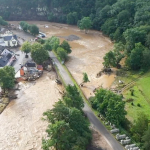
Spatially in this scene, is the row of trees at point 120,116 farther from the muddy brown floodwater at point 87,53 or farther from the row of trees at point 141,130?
the muddy brown floodwater at point 87,53

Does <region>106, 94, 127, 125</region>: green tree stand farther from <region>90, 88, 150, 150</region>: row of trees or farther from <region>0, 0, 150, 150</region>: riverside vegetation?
<region>0, 0, 150, 150</region>: riverside vegetation

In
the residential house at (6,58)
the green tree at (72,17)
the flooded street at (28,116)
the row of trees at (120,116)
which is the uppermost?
the row of trees at (120,116)

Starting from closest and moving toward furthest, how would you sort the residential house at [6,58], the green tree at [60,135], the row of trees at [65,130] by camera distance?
1. the green tree at [60,135]
2. the row of trees at [65,130]
3. the residential house at [6,58]

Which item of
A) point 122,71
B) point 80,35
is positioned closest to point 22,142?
point 122,71

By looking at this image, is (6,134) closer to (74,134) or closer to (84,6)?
(74,134)

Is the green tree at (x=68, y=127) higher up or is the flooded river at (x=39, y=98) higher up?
the green tree at (x=68, y=127)

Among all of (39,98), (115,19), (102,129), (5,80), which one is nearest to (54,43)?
(115,19)

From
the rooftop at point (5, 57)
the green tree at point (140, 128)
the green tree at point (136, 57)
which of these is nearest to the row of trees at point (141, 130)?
the green tree at point (140, 128)

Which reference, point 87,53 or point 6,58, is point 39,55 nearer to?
point 6,58
